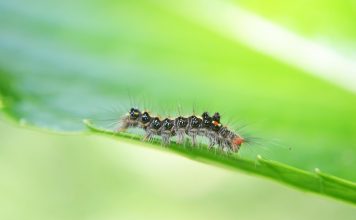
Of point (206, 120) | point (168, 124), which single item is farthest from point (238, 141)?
point (168, 124)


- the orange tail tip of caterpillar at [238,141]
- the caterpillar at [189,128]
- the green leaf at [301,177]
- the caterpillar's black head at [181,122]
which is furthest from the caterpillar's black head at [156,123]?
the green leaf at [301,177]

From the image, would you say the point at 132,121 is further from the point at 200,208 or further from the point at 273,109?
the point at 200,208

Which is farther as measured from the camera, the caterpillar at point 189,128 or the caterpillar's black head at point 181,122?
the caterpillar's black head at point 181,122

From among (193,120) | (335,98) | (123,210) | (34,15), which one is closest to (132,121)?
(193,120)

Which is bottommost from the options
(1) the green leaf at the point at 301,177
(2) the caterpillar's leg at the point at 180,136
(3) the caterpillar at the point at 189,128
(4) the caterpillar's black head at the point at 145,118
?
(1) the green leaf at the point at 301,177

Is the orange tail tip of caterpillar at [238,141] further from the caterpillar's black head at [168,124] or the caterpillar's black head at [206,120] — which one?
the caterpillar's black head at [168,124]

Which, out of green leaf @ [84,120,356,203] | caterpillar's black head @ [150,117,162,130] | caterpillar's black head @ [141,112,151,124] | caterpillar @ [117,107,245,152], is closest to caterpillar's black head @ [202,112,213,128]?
caterpillar @ [117,107,245,152]

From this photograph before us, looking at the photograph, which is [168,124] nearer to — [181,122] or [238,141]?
[181,122]
